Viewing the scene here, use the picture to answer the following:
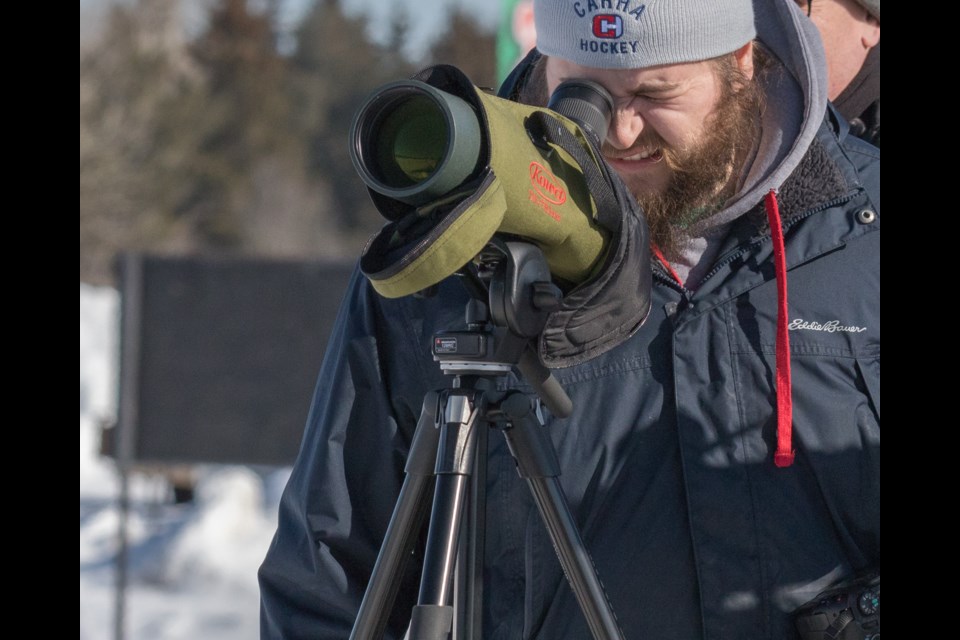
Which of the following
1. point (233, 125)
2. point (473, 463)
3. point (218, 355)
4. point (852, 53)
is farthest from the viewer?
point (233, 125)

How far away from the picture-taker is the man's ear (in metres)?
1.83

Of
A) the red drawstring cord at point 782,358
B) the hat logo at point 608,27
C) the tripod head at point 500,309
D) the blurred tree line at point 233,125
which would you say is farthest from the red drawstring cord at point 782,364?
the blurred tree line at point 233,125

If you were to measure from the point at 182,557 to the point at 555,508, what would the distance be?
5407 mm

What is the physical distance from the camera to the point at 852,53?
2.48m

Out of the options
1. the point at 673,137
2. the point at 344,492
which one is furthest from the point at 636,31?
the point at 344,492

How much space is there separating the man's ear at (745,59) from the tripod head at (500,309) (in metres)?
0.66

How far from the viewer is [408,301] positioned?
68.0 inches

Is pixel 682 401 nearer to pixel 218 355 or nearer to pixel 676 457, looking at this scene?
pixel 676 457

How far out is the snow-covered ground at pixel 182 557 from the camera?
18.0ft

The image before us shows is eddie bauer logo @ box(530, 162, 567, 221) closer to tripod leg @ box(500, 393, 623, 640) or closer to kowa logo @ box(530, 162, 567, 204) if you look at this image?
kowa logo @ box(530, 162, 567, 204)
